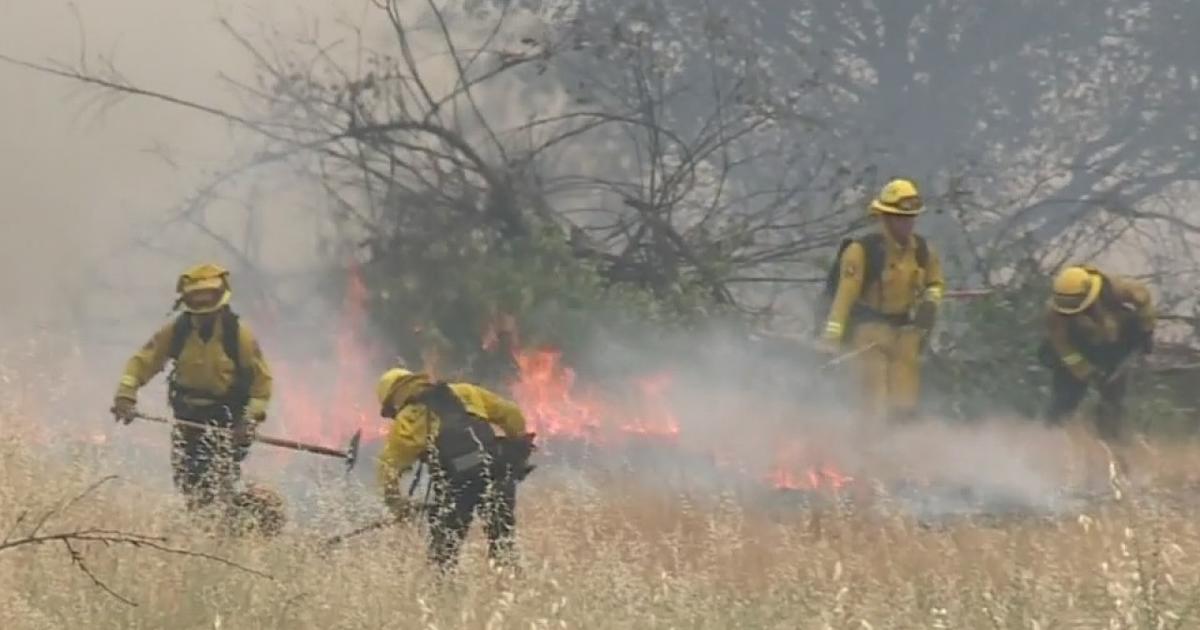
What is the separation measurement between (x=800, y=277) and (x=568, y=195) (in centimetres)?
170

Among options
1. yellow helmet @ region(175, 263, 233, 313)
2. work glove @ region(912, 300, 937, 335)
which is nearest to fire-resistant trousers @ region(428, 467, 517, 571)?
yellow helmet @ region(175, 263, 233, 313)

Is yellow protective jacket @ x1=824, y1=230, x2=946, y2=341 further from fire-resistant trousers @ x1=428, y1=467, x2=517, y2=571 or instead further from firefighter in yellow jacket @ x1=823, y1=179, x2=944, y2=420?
fire-resistant trousers @ x1=428, y1=467, x2=517, y2=571

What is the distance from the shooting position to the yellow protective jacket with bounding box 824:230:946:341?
838 cm

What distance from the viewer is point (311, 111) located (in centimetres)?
1245

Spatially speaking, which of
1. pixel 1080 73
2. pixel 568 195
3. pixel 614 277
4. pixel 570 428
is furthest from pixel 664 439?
pixel 1080 73

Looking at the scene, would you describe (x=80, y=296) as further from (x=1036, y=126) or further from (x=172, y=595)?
(x=172, y=595)

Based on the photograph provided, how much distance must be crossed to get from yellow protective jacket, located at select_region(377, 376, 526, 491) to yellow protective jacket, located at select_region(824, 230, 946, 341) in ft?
7.84

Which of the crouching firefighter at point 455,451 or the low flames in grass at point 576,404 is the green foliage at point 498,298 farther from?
the crouching firefighter at point 455,451

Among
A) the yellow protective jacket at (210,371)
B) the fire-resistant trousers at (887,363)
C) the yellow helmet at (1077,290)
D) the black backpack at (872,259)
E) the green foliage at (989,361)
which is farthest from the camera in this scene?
the green foliage at (989,361)

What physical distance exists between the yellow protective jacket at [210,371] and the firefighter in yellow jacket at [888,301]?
8.47 ft

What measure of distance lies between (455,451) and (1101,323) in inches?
158

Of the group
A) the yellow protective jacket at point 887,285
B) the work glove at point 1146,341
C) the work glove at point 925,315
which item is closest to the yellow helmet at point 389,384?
the yellow protective jacket at point 887,285

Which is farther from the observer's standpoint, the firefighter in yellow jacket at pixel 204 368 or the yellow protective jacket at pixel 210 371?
the yellow protective jacket at pixel 210 371

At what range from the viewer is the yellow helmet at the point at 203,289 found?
767cm
